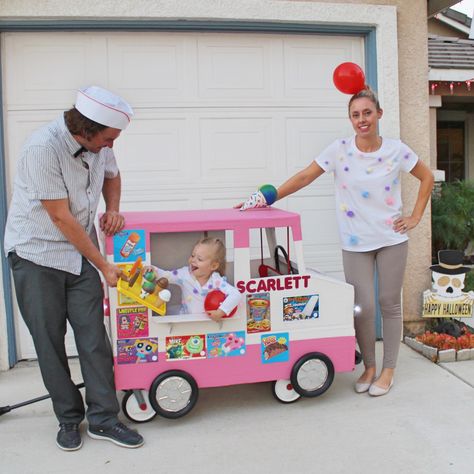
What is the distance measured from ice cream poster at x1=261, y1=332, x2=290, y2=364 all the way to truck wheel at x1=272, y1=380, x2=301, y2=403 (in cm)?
19

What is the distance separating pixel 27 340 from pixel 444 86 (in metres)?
5.12

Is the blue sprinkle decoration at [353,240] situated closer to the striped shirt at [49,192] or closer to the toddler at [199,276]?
the toddler at [199,276]

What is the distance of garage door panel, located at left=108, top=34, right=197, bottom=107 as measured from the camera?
4.31m

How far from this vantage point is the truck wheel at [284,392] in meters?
3.41

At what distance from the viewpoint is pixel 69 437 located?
296cm

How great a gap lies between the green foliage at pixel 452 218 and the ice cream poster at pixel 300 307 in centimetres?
288

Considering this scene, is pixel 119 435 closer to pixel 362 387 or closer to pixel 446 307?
pixel 362 387

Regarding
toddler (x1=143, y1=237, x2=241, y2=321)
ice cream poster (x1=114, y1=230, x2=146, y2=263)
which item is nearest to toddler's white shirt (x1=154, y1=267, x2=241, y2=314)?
toddler (x1=143, y1=237, x2=241, y2=321)

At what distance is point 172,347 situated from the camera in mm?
3133

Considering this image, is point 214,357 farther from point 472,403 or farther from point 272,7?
point 272,7

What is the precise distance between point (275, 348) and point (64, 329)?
1168 mm

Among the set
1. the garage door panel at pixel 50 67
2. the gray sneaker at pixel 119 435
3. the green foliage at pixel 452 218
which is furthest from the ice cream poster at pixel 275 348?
the green foliage at pixel 452 218

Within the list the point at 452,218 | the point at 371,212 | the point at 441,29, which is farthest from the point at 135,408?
the point at 441,29

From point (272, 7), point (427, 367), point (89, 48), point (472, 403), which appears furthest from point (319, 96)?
point (472, 403)
